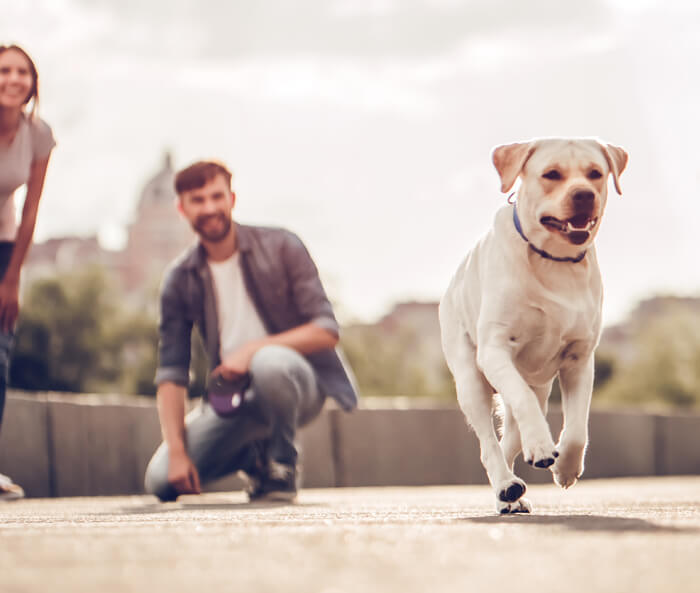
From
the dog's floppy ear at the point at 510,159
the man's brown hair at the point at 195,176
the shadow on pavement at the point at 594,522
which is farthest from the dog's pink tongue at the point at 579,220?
the man's brown hair at the point at 195,176

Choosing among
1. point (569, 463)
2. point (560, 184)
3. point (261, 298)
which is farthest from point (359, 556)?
point (261, 298)

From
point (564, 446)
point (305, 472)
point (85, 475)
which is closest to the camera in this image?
point (564, 446)

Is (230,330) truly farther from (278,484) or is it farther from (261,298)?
(278,484)

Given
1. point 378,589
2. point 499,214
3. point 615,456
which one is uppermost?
point 499,214

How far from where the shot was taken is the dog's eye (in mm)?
4973

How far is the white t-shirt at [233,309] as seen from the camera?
680cm

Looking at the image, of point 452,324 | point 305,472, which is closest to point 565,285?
point 452,324

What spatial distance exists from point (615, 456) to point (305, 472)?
21.3ft

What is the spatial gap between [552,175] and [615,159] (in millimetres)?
389

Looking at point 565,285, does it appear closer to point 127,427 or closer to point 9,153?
point 9,153

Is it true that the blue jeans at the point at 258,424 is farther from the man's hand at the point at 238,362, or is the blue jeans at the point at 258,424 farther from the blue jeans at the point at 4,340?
the blue jeans at the point at 4,340

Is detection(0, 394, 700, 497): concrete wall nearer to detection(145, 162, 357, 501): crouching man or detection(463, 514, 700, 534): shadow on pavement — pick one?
detection(145, 162, 357, 501): crouching man

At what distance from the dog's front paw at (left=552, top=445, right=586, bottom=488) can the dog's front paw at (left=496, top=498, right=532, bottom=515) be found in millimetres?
269

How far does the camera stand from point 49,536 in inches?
124
